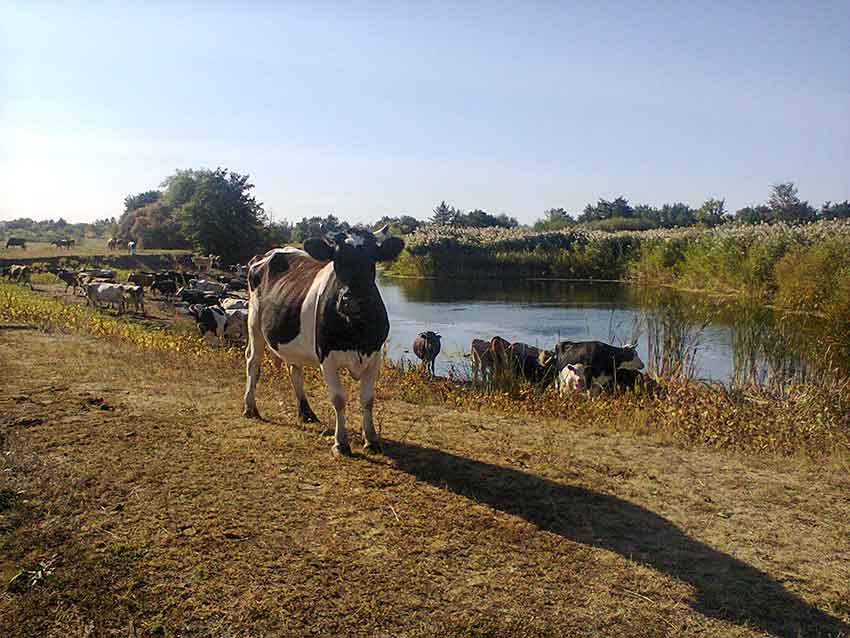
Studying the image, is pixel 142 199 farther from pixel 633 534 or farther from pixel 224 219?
pixel 633 534

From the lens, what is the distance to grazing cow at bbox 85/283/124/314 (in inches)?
840

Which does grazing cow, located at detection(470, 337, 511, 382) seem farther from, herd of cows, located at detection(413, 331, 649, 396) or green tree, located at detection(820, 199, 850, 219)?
green tree, located at detection(820, 199, 850, 219)

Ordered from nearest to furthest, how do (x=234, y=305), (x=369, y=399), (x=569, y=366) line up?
(x=369, y=399)
(x=569, y=366)
(x=234, y=305)

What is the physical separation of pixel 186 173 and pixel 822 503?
5109cm

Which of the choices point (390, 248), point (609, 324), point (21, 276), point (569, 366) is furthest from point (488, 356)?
point (21, 276)

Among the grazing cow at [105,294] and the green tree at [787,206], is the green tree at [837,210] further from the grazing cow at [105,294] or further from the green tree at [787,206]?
the grazing cow at [105,294]

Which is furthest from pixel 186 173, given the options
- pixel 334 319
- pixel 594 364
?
pixel 334 319

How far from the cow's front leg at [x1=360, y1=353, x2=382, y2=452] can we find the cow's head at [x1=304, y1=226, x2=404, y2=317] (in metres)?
0.55

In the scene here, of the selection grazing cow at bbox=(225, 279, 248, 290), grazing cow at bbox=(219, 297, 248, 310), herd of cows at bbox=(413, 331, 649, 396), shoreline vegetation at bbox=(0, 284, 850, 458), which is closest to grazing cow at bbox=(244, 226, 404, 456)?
shoreline vegetation at bbox=(0, 284, 850, 458)

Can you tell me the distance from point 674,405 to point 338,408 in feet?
15.6

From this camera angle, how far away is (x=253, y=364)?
292 inches

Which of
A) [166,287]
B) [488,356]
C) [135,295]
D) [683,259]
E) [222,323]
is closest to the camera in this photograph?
[488,356]

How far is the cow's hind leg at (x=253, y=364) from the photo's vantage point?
287 inches

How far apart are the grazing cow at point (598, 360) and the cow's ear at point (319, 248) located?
6.76 metres
